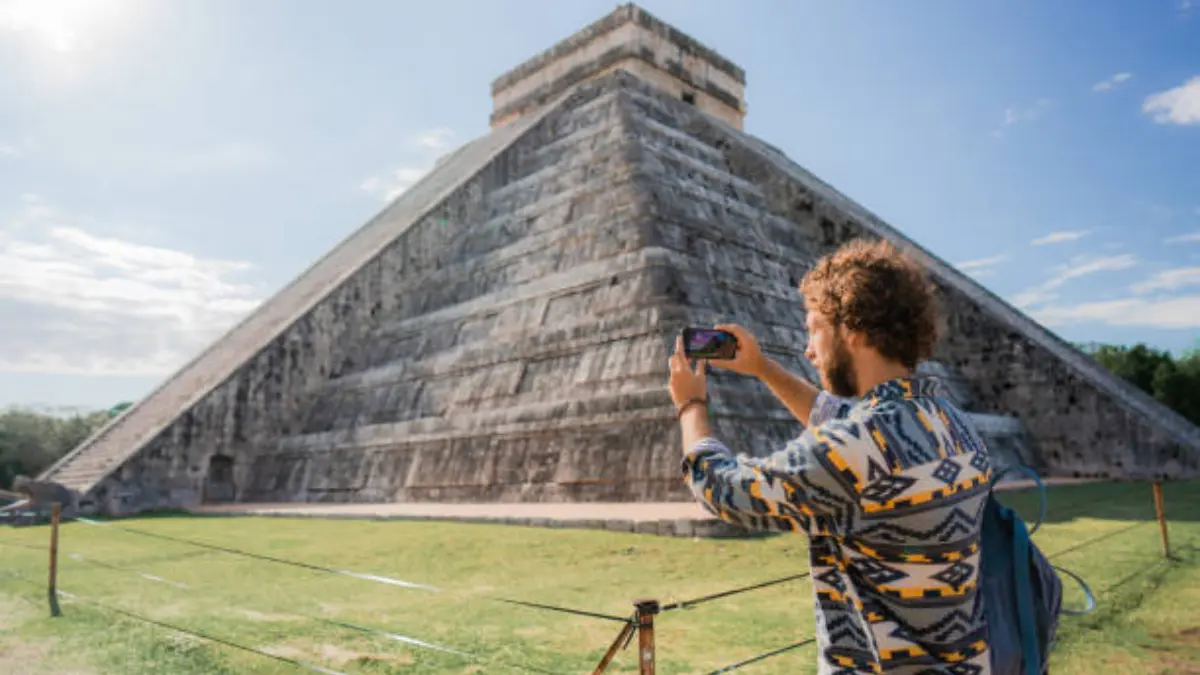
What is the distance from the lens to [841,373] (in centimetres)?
169

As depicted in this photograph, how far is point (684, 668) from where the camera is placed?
384 centimetres

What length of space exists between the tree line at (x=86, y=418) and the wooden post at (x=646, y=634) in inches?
853

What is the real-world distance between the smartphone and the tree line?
21923 mm

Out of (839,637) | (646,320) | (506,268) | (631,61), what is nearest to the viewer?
(839,637)

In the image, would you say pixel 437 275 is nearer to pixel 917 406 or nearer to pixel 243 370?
pixel 243 370

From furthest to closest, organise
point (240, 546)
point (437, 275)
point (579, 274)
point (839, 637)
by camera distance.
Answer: point (437, 275)
point (579, 274)
point (240, 546)
point (839, 637)

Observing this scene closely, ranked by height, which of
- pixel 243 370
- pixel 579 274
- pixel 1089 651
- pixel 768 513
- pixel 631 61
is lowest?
pixel 1089 651

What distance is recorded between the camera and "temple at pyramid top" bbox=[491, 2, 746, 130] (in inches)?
836

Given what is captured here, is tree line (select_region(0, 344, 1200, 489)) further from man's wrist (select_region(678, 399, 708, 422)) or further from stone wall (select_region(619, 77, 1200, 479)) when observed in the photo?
man's wrist (select_region(678, 399, 708, 422))

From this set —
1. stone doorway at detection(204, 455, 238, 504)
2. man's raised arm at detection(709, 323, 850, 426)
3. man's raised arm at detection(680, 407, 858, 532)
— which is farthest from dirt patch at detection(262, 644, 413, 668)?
stone doorway at detection(204, 455, 238, 504)

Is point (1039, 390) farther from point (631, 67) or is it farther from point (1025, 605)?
point (1025, 605)

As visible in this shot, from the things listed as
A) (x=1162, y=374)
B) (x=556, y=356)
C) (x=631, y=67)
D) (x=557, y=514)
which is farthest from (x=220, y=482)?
(x=1162, y=374)

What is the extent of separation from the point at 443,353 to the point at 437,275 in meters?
3.36

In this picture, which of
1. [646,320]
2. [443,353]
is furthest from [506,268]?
[646,320]
